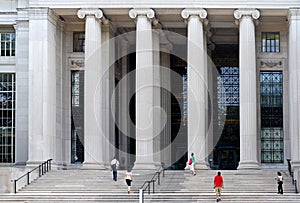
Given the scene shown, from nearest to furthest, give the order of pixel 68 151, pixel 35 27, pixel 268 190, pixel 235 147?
pixel 268 190 < pixel 35 27 < pixel 68 151 < pixel 235 147

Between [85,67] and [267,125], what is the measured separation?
1399cm

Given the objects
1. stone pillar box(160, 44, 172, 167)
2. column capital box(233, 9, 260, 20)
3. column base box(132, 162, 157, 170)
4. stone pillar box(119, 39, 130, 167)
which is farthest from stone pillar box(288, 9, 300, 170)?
stone pillar box(119, 39, 130, 167)

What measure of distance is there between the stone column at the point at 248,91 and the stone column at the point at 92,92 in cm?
910

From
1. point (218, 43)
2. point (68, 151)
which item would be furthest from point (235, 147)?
point (68, 151)

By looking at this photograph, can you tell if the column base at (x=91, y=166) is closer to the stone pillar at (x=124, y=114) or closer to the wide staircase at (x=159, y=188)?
the wide staircase at (x=159, y=188)

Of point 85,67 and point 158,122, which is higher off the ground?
point 85,67

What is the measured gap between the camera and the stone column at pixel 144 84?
5294 cm

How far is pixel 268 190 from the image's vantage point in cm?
4553

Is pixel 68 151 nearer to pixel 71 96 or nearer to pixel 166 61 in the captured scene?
pixel 71 96

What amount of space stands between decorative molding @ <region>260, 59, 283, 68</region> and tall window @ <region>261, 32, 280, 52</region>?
953 millimetres

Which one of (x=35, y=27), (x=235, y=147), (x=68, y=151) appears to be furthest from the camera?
(x=235, y=147)

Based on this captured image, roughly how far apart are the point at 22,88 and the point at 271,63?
1755 centimetres

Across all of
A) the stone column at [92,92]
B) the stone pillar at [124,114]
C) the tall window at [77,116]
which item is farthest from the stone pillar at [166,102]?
the stone column at [92,92]

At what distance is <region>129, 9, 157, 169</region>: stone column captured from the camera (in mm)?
52938
